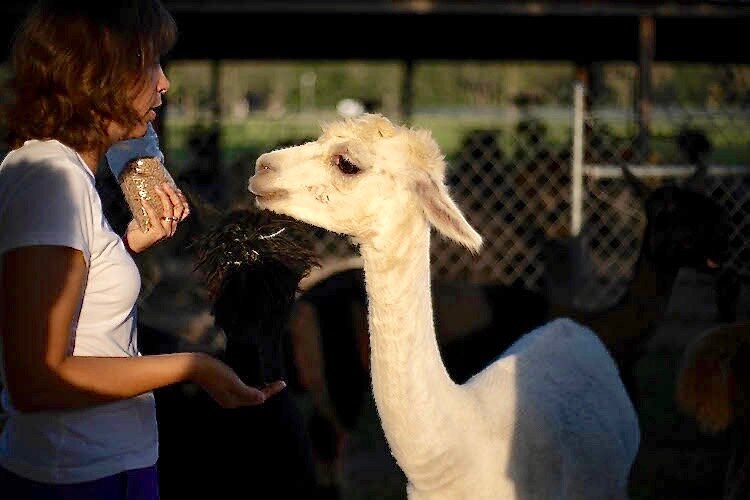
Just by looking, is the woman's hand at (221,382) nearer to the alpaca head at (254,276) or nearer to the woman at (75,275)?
the woman at (75,275)

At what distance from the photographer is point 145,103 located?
81.0 inches

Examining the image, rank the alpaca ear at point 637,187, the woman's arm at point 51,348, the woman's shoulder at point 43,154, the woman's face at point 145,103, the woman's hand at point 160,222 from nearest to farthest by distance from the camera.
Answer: the woman's arm at point 51,348
the woman's shoulder at point 43,154
the woman's face at point 145,103
the woman's hand at point 160,222
the alpaca ear at point 637,187

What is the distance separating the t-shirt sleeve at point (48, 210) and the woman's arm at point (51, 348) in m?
0.02

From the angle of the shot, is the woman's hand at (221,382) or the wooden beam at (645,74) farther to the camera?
the wooden beam at (645,74)

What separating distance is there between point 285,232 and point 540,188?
22.2 feet

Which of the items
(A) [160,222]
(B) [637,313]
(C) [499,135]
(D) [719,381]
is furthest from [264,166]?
(C) [499,135]

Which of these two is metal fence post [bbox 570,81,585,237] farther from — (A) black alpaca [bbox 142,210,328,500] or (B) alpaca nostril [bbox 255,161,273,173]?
(B) alpaca nostril [bbox 255,161,273,173]

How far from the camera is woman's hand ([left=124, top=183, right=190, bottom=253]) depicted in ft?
7.67

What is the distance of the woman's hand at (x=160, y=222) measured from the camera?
2338 mm

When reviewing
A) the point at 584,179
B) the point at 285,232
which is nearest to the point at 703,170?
the point at 584,179

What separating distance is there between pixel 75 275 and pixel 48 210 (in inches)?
4.5

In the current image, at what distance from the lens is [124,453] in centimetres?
203

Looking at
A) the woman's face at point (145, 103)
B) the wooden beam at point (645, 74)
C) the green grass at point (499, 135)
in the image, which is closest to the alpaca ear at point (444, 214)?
the woman's face at point (145, 103)

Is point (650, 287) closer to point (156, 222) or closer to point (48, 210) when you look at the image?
point (156, 222)
